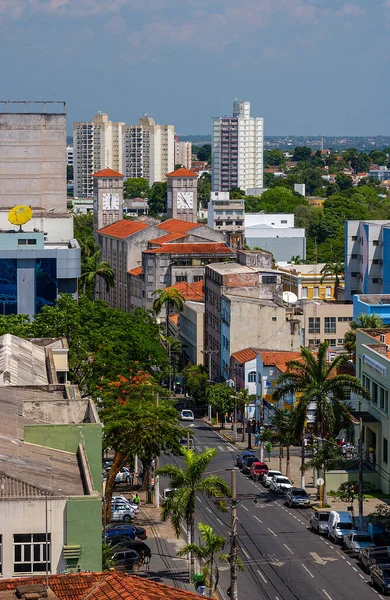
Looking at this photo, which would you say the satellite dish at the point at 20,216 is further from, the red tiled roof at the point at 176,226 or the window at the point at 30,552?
the window at the point at 30,552

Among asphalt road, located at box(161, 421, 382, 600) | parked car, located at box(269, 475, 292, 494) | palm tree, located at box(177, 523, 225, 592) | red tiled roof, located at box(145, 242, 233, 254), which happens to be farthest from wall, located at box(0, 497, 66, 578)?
red tiled roof, located at box(145, 242, 233, 254)

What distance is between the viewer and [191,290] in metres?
146

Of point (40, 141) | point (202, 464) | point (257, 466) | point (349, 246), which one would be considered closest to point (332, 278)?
point (349, 246)

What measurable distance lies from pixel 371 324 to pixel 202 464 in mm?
41172

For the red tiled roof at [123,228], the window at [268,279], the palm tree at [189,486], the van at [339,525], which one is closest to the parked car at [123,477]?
the van at [339,525]

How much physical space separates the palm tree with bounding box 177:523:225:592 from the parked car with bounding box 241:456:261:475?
26.4m

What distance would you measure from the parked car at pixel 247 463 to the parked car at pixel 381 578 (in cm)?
2707

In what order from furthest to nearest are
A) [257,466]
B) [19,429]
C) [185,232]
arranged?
[185,232]
[257,466]
[19,429]

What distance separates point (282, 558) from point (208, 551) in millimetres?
8887

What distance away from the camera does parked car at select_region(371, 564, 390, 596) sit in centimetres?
5731

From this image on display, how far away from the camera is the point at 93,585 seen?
3036 cm

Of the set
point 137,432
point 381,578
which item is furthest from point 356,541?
point 137,432

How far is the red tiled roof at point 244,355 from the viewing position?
356ft

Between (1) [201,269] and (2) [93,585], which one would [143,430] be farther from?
(1) [201,269]
